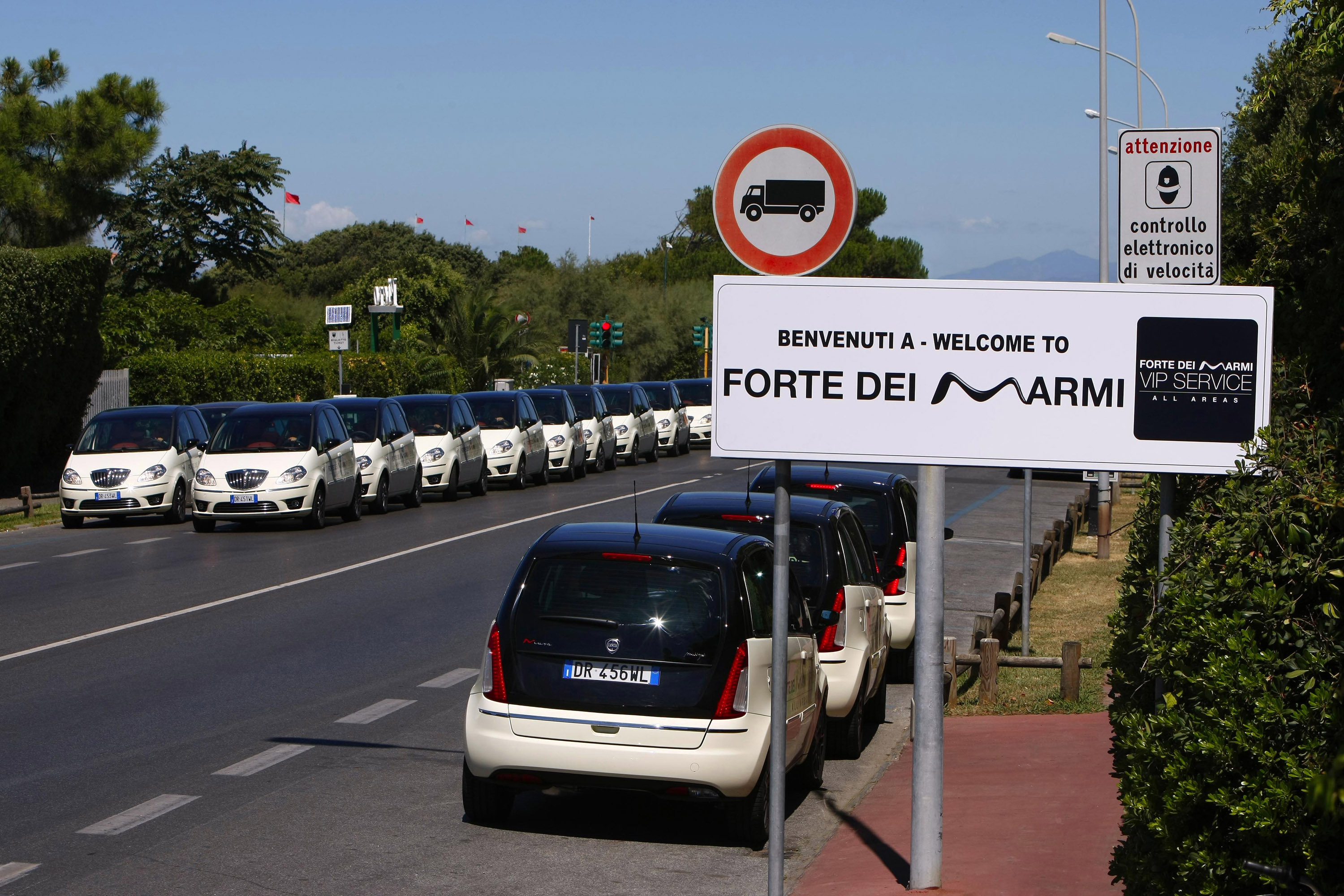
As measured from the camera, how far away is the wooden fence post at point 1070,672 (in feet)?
36.8

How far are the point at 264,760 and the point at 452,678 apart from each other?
9.46ft

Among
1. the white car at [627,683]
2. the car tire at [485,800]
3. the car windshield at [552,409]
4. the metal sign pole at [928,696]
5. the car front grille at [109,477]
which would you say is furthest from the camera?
the car windshield at [552,409]

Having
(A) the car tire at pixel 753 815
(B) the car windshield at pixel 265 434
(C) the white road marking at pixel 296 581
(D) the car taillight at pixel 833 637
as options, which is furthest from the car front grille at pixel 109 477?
(A) the car tire at pixel 753 815

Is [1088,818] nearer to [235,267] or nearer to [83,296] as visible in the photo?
[83,296]

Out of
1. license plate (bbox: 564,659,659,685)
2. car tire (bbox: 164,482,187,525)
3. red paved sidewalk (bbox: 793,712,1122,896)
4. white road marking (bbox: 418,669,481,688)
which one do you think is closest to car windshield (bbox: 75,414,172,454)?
car tire (bbox: 164,482,187,525)

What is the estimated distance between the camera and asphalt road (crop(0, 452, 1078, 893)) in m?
7.00

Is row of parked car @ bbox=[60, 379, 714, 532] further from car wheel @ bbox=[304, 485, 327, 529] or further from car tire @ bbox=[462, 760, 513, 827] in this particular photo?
car tire @ bbox=[462, 760, 513, 827]

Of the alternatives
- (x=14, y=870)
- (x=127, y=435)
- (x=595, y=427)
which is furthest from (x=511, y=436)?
(x=14, y=870)

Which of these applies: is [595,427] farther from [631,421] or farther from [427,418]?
[427,418]

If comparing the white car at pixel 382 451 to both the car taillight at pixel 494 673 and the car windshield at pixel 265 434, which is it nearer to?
the car windshield at pixel 265 434

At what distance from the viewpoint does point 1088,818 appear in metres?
7.63

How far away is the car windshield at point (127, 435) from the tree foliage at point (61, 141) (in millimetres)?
18792

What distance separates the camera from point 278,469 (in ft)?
74.7

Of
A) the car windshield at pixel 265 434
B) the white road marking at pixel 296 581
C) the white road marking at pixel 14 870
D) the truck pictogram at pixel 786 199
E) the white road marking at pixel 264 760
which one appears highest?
the truck pictogram at pixel 786 199
